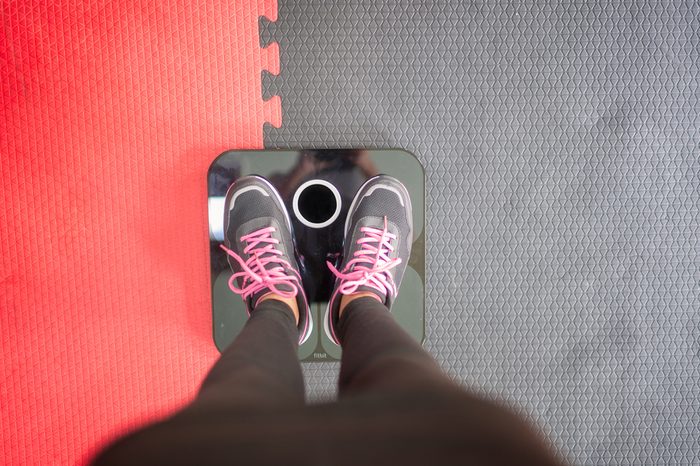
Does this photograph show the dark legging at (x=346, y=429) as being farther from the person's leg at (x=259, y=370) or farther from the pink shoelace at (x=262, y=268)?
the pink shoelace at (x=262, y=268)

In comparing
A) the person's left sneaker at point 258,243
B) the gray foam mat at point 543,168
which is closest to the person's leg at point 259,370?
the person's left sneaker at point 258,243

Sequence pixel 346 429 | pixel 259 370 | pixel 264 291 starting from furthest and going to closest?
pixel 264 291, pixel 259 370, pixel 346 429

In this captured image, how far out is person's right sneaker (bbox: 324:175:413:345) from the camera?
752 millimetres

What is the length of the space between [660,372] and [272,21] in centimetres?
92

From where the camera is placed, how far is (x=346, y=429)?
12.9 inches

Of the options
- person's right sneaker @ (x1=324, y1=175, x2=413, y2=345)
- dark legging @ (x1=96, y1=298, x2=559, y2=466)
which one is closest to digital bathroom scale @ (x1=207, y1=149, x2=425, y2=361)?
person's right sneaker @ (x1=324, y1=175, x2=413, y2=345)

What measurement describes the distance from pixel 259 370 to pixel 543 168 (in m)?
0.59

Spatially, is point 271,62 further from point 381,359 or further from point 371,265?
point 381,359

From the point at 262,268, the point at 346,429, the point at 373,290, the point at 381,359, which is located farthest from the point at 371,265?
the point at 346,429

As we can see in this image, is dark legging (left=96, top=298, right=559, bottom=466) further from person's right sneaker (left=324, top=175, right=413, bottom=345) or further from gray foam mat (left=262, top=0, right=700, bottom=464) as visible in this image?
gray foam mat (left=262, top=0, right=700, bottom=464)

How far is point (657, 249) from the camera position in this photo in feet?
2.58

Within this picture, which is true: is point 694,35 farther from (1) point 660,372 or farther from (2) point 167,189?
(2) point 167,189

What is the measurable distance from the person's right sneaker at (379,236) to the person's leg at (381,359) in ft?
0.33

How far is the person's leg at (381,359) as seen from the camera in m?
0.40
